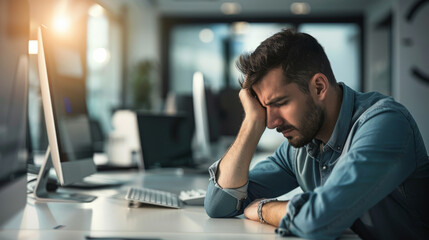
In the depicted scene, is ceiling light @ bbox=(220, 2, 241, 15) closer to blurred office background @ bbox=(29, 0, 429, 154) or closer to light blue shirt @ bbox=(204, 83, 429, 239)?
blurred office background @ bbox=(29, 0, 429, 154)

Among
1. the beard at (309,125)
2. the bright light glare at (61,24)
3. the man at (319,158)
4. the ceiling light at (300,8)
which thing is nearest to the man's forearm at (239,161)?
the man at (319,158)

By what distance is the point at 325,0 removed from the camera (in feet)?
24.6

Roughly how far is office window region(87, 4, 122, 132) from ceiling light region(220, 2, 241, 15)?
204cm

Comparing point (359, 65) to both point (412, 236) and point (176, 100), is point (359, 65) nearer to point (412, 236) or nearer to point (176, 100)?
point (176, 100)

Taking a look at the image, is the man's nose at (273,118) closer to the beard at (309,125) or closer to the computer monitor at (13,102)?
the beard at (309,125)

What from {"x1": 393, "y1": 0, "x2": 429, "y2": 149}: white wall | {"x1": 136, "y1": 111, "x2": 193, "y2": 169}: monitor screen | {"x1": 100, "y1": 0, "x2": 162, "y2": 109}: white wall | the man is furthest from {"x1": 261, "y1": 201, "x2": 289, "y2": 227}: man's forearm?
{"x1": 100, "y1": 0, "x2": 162, "y2": 109}: white wall

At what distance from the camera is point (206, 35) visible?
8492mm

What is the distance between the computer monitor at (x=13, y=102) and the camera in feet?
3.34

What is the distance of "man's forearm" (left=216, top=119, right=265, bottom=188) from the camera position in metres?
1.27

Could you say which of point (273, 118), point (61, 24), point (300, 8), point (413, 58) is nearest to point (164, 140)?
point (61, 24)

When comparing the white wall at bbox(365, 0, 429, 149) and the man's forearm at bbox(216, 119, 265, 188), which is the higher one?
the white wall at bbox(365, 0, 429, 149)

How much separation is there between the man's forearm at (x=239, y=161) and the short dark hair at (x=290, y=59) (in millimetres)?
162

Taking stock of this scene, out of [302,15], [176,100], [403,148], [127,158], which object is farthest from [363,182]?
[302,15]

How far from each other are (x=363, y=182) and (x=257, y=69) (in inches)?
18.5
